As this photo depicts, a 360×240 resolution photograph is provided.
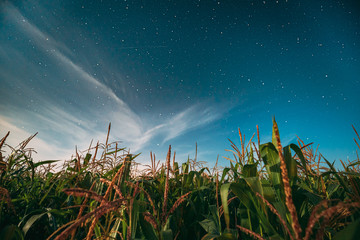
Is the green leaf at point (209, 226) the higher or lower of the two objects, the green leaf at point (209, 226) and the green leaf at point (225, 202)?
the lower

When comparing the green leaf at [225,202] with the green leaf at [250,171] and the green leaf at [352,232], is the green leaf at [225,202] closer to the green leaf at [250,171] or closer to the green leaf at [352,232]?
the green leaf at [250,171]

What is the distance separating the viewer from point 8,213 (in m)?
1.72

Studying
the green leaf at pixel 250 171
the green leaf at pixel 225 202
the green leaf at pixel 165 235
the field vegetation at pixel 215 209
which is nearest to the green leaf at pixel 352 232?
the field vegetation at pixel 215 209

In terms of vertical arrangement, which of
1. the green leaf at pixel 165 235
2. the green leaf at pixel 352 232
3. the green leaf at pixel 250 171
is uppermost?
the green leaf at pixel 250 171

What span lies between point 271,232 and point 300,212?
335 mm

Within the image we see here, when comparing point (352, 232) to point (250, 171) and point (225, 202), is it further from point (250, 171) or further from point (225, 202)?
point (250, 171)

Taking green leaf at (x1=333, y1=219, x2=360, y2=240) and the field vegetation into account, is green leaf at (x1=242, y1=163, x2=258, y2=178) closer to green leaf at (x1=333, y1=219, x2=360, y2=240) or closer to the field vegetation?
the field vegetation

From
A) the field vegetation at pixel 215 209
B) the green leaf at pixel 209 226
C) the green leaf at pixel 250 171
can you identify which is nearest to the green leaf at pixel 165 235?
the field vegetation at pixel 215 209

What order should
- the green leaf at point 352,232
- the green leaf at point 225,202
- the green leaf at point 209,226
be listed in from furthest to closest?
the green leaf at point 209,226
the green leaf at point 225,202
the green leaf at point 352,232

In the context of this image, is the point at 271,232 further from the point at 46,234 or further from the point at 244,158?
A: the point at 46,234

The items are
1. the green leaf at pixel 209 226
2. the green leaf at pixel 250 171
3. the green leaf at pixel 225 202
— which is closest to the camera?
the green leaf at pixel 225 202

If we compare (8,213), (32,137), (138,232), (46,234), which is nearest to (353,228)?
(138,232)

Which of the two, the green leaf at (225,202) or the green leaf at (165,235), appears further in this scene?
the green leaf at (225,202)

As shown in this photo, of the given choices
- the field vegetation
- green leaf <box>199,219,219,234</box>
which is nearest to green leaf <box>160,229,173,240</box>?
the field vegetation
